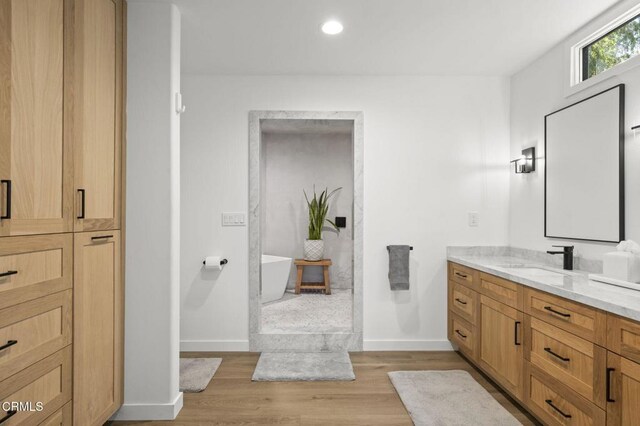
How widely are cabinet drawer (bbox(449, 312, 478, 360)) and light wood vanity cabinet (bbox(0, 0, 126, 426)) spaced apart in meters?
2.43

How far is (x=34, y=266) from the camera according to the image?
153cm

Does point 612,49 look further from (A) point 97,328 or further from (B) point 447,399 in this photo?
(A) point 97,328

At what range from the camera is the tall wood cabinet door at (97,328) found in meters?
1.80

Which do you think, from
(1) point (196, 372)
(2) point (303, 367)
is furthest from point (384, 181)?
(1) point (196, 372)

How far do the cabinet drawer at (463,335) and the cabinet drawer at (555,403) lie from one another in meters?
0.70

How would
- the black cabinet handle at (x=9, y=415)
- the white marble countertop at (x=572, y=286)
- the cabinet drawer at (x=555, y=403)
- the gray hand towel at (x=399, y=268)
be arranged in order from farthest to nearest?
1. the gray hand towel at (x=399, y=268)
2. the cabinet drawer at (x=555, y=403)
3. the white marble countertop at (x=572, y=286)
4. the black cabinet handle at (x=9, y=415)

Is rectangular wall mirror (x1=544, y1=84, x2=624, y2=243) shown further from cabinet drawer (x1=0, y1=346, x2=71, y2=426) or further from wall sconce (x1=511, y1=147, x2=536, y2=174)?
cabinet drawer (x1=0, y1=346, x2=71, y2=426)

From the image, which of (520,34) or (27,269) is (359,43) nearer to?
(520,34)

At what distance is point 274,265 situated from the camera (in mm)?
5020

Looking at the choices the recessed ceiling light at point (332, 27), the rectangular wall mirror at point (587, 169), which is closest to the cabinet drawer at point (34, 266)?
the recessed ceiling light at point (332, 27)

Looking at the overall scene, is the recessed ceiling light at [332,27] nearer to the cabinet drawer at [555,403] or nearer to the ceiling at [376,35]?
the ceiling at [376,35]

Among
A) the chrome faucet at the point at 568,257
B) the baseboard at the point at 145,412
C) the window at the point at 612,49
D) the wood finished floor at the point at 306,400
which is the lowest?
the wood finished floor at the point at 306,400

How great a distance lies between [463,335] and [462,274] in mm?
492

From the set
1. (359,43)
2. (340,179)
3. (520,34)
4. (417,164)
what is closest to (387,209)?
(417,164)
